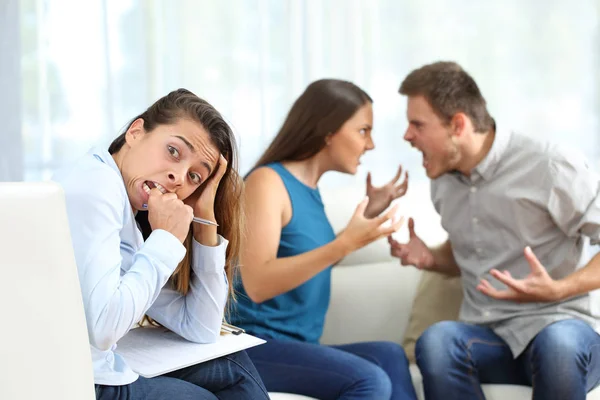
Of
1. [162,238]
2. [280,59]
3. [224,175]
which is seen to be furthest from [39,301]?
[280,59]

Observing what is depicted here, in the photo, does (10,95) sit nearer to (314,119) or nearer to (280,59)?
(280,59)

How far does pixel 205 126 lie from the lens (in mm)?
1280

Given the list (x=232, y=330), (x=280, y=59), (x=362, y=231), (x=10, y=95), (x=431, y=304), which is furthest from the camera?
(x=280, y=59)

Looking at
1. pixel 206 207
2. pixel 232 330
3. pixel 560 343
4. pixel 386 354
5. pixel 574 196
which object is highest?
pixel 206 207

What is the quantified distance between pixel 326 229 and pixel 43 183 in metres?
1.24

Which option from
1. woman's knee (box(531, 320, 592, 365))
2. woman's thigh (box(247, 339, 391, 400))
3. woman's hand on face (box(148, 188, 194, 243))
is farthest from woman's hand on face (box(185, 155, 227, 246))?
woman's knee (box(531, 320, 592, 365))

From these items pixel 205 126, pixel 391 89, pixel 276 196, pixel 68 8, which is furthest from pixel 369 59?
pixel 205 126

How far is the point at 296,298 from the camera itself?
2014 mm

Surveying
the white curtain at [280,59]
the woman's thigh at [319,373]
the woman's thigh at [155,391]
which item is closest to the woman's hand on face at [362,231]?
the woman's thigh at [319,373]

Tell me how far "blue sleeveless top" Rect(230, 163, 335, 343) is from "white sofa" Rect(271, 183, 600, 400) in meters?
0.16

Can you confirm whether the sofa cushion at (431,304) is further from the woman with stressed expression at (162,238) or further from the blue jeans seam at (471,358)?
Result: the woman with stressed expression at (162,238)

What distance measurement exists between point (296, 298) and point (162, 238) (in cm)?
91

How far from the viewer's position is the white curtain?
2.94m

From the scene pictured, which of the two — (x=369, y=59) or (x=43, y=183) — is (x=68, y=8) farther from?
(x=43, y=183)
